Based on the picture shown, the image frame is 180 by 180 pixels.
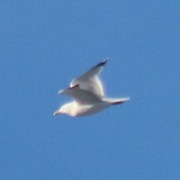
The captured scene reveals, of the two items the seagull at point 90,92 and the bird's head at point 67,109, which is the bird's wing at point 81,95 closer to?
the seagull at point 90,92

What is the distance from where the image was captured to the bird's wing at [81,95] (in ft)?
70.6

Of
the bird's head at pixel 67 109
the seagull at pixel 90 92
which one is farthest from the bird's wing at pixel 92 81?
the bird's head at pixel 67 109

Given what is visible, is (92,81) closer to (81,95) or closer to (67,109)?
(81,95)

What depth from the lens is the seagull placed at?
2144cm

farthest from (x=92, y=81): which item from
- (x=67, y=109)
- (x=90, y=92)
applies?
(x=67, y=109)

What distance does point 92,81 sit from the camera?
21516 mm

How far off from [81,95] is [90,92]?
145 millimetres

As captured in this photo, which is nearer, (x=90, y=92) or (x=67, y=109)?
(x=90, y=92)

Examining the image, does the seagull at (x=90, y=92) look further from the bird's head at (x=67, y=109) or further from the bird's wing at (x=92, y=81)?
the bird's head at (x=67, y=109)

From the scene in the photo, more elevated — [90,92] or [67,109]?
[67,109]

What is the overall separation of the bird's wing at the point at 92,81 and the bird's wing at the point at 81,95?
0.05 m

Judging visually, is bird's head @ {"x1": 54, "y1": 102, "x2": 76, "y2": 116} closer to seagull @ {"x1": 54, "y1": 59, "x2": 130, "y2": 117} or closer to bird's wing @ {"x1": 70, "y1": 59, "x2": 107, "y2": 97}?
seagull @ {"x1": 54, "y1": 59, "x2": 130, "y2": 117}

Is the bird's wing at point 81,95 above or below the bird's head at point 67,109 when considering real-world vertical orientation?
below

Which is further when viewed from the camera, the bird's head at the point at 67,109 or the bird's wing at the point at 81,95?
the bird's head at the point at 67,109
